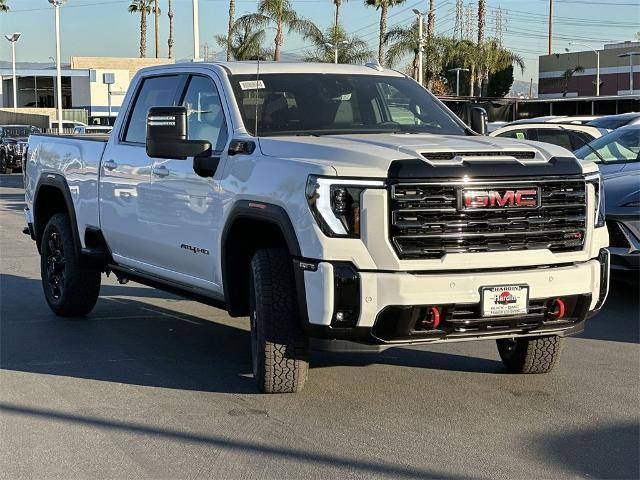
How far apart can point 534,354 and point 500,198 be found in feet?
5.05

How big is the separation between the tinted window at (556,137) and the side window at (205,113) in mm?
8734

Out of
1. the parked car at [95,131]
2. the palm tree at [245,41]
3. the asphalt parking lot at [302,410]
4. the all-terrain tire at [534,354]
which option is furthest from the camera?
the palm tree at [245,41]

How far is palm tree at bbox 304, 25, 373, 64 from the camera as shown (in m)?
51.2

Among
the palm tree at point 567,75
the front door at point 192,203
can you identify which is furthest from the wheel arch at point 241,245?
the palm tree at point 567,75

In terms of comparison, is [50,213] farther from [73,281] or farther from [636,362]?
[636,362]

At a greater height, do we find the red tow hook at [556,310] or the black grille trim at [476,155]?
the black grille trim at [476,155]

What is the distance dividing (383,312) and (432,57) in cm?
5558

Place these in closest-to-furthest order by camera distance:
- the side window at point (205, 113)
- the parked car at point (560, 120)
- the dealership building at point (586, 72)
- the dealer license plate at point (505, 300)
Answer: the dealer license plate at point (505, 300), the side window at point (205, 113), the parked car at point (560, 120), the dealership building at point (586, 72)

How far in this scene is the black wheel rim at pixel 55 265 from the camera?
884cm

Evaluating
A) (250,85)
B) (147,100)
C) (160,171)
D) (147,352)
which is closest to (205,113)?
(250,85)

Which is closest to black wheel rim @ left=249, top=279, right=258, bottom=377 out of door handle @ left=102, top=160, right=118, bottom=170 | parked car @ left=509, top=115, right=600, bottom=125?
door handle @ left=102, top=160, right=118, bottom=170

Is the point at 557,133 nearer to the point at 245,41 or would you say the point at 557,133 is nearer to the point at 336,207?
the point at 336,207

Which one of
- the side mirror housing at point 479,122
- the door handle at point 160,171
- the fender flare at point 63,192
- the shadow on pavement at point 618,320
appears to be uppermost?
the side mirror housing at point 479,122

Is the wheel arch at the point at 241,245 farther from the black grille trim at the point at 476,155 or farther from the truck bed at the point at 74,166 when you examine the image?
the truck bed at the point at 74,166
